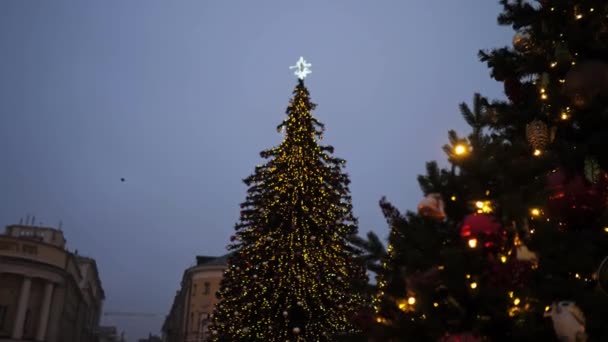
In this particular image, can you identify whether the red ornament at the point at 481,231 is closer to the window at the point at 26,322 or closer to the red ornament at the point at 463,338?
the red ornament at the point at 463,338

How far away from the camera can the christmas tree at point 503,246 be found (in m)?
3.73

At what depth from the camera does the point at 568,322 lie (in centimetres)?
362

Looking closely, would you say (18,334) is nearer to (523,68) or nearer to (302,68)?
(302,68)

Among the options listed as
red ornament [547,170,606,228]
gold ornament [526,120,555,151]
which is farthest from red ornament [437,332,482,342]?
gold ornament [526,120,555,151]

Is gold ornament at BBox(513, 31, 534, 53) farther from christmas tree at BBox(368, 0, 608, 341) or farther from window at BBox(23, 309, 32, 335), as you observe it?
window at BBox(23, 309, 32, 335)

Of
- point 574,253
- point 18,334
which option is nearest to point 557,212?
point 574,253

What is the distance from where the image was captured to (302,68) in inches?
657

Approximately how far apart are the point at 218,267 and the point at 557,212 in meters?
51.6

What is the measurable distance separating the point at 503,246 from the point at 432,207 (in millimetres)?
542

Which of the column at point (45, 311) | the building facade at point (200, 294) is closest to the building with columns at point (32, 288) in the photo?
the column at point (45, 311)

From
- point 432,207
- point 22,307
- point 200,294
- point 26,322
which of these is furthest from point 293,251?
point 200,294

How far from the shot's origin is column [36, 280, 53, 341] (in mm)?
40969

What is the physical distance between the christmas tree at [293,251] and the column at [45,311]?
31.4m

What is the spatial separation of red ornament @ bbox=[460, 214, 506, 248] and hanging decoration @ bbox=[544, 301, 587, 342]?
562 millimetres
